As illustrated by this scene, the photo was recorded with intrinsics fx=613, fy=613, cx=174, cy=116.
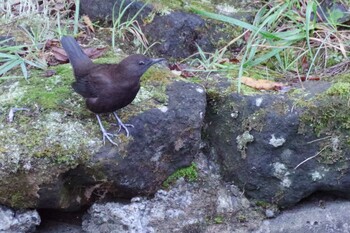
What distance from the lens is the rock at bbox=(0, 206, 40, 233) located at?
11.1ft

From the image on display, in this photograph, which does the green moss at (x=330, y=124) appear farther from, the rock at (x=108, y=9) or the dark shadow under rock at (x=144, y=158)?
the rock at (x=108, y=9)

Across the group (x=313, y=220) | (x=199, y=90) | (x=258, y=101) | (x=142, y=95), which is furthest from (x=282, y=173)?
(x=142, y=95)

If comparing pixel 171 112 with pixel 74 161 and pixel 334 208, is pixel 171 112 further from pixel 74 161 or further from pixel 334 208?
pixel 334 208

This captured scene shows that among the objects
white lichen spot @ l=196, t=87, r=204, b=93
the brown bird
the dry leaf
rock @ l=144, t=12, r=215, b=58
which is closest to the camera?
the brown bird

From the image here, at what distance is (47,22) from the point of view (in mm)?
4594

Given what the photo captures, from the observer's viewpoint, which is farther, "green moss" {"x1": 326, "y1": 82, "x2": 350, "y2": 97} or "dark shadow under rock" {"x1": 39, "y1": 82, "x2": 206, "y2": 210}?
"green moss" {"x1": 326, "y1": 82, "x2": 350, "y2": 97}

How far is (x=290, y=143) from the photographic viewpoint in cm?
369

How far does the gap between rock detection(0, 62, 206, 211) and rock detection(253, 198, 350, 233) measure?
0.66 m

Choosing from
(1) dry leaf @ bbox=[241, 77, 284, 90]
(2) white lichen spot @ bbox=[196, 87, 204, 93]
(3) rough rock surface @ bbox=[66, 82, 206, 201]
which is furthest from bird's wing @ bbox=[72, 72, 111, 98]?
(1) dry leaf @ bbox=[241, 77, 284, 90]

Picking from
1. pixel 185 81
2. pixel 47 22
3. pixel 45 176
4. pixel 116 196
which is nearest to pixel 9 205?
pixel 45 176

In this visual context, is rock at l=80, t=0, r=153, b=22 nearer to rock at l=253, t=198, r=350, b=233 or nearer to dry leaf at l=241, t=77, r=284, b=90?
dry leaf at l=241, t=77, r=284, b=90

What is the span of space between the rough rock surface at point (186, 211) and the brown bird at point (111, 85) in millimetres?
464

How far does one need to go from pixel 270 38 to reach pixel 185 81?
74 centimetres

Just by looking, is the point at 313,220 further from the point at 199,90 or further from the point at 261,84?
the point at 199,90
